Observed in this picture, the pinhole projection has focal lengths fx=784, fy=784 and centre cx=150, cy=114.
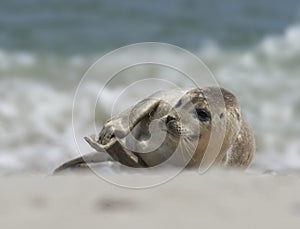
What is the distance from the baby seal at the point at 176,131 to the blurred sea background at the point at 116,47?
1516 mm

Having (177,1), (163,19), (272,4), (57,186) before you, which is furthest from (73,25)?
(57,186)

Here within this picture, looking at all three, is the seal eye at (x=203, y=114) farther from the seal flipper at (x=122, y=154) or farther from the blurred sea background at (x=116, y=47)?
the blurred sea background at (x=116, y=47)

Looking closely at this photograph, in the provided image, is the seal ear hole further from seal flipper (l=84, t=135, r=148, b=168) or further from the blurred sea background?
the blurred sea background

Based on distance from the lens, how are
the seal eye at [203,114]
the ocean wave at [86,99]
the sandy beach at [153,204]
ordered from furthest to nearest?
the ocean wave at [86,99]
the seal eye at [203,114]
the sandy beach at [153,204]

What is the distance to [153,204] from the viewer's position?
2082mm

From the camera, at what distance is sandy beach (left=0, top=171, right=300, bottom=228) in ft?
6.26

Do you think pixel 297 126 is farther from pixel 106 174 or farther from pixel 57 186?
pixel 57 186

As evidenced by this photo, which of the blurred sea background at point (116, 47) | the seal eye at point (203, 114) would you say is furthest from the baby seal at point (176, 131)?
the blurred sea background at point (116, 47)

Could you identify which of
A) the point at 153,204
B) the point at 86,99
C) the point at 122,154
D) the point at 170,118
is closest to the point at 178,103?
the point at 170,118

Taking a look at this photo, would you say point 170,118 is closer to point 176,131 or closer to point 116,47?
point 176,131

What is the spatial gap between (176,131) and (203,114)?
0.13m

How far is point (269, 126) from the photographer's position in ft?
22.9

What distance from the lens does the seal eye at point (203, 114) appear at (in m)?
3.20

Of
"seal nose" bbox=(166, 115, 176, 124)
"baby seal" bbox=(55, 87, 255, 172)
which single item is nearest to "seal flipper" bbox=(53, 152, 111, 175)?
"baby seal" bbox=(55, 87, 255, 172)
